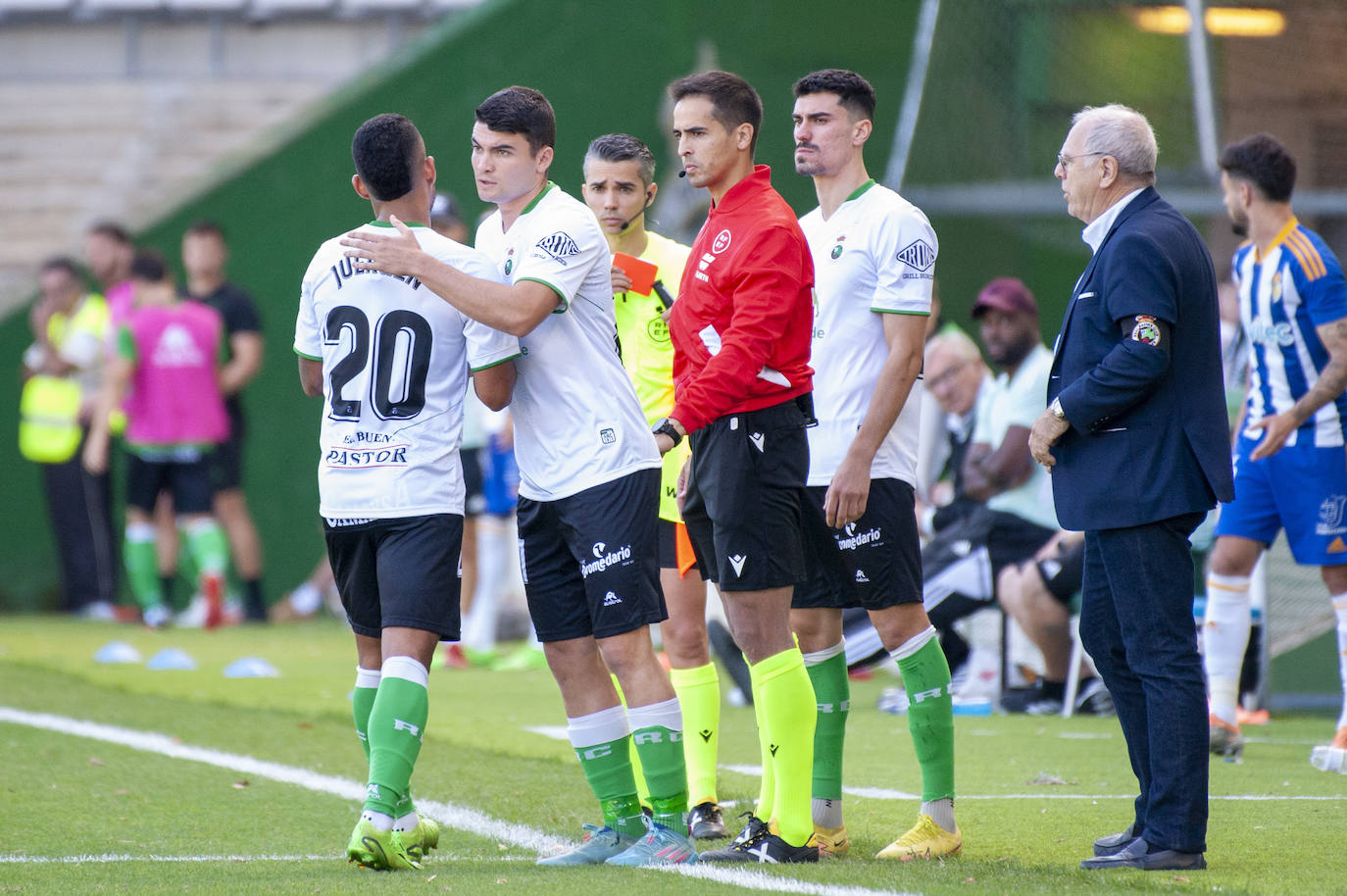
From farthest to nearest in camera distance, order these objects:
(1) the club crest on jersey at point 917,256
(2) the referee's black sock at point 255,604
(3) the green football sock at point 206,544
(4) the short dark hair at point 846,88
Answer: (2) the referee's black sock at point 255,604
(3) the green football sock at point 206,544
(4) the short dark hair at point 846,88
(1) the club crest on jersey at point 917,256

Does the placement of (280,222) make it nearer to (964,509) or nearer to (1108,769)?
(964,509)

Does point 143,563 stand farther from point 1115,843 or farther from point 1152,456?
point 1152,456

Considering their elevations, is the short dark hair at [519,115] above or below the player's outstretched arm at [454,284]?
above

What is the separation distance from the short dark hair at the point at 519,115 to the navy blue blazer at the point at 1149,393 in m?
1.57

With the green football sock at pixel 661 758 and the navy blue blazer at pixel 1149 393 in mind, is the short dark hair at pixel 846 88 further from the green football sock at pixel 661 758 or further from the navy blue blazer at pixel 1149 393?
the green football sock at pixel 661 758

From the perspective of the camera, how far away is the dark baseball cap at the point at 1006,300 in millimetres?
8148

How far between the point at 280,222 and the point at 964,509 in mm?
7431

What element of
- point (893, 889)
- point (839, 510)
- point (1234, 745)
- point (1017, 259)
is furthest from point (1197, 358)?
point (1017, 259)

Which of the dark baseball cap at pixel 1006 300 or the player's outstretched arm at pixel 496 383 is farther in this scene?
the dark baseball cap at pixel 1006 300

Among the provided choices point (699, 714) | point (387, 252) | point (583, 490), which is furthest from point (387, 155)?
point (699, 714)

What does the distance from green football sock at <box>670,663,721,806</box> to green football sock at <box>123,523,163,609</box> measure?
309 inches

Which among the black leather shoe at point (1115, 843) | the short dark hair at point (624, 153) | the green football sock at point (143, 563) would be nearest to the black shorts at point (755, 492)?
the black leather shoe at point (1115, 843)

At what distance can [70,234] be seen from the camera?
16797mm

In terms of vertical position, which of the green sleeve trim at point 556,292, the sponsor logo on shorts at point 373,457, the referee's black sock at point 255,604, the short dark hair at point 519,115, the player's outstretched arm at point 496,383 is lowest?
the referee's black sock at point 255,604
